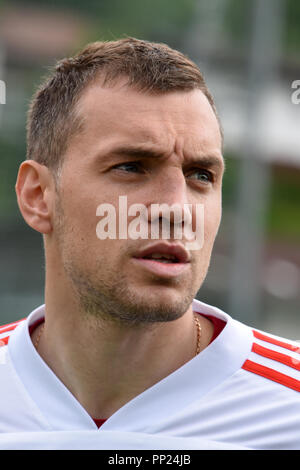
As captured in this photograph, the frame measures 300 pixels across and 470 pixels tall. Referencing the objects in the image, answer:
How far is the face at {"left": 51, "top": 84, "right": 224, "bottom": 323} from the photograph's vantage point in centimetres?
279

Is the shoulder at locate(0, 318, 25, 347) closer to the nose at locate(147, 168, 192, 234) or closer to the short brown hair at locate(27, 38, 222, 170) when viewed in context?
the short brown hair at locate(27, 38, 222, 170)

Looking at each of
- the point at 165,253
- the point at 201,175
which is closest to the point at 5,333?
the point at 165,253

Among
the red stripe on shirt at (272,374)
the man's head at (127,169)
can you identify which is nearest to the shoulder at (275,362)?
the red stripe on shirt at (272,374)

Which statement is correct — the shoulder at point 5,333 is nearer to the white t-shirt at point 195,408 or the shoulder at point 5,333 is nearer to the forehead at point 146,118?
the white t-shirt at point 195,408

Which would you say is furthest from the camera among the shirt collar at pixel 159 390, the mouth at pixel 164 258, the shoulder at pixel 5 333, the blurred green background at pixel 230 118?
the blurred green background at pixel 230 118

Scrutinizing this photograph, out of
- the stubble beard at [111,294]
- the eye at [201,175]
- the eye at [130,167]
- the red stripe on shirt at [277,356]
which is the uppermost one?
the eye at [130,167]

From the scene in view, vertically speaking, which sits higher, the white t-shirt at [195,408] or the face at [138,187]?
the face at [138,187]

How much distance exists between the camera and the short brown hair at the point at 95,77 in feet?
9.76

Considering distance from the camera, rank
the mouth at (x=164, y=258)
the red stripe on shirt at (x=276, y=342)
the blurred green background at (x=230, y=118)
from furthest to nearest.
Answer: the blurred green background at (x=230, y=118) < the red stripe on shirt at (x=276, y=342) < the mouth at (x=164, y=258)

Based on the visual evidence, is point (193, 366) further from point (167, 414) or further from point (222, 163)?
point (222, 163)

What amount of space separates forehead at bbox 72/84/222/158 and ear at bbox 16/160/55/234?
1.07ft

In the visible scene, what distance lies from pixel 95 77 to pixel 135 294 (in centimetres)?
89

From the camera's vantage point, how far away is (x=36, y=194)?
129 inches

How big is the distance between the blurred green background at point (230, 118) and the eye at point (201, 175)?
7301mm
